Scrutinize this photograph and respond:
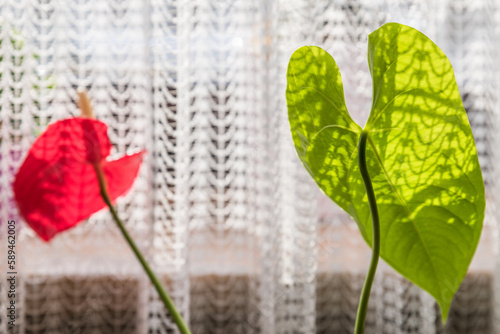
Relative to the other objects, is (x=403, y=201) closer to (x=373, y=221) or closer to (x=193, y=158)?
(x=373, y=221)

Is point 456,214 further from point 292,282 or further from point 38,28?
point 38,28

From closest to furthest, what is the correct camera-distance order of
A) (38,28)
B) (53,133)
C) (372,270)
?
(372,270)
(53,133)
(38,28)

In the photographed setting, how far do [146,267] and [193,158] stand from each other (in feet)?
1.25

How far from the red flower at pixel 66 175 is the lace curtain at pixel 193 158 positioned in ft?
0.68

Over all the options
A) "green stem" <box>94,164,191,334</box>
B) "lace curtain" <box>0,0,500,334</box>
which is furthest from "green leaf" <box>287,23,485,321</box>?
"lace curtain" <box>0,0,500,334</box>

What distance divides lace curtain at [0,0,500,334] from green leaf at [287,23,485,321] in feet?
1.20

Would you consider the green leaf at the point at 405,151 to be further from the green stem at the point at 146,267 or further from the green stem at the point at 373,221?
the green stem at the point at 146,267

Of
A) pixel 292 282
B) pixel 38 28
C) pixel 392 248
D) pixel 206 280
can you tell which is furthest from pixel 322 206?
pixel 38 28

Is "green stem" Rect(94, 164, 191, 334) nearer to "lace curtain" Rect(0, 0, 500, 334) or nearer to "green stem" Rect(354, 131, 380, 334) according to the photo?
"green stem" Rect(354, 131, 380, 334)

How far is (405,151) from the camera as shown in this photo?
402 millimetres

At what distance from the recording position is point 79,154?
535 millimetres

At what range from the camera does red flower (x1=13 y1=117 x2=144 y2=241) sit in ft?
1.65

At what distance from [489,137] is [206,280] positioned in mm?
601

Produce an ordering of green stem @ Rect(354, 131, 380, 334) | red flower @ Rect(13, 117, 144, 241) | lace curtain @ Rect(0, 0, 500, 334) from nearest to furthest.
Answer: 1. green stem @ Rect(354, 131, 380, 334)
2. red flower @ Rect(13, 117, 144, 241)
3. lace curtain @ Rect(0, 0, 500, 334)
